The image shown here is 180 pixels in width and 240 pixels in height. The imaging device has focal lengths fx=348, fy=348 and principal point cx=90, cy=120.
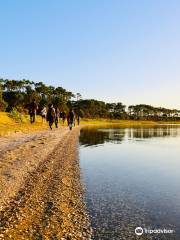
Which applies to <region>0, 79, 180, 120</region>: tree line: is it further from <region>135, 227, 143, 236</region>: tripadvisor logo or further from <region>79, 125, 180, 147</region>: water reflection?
<region>135, 227, 143, 236</region>: tripadvisor logo

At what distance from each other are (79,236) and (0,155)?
11.2 m

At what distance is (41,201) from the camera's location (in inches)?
409

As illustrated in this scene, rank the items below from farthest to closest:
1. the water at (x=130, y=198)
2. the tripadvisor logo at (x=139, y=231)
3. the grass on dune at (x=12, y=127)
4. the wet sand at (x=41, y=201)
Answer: the grass on dune at (x=12, y=127) < the water at (x=130, y=198) < the tripadvisor logo at (x=139, y=231) < the wet sand at (x=41, y=201)

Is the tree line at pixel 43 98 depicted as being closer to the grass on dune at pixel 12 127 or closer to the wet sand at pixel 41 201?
the grass on dune at pixel 12 127

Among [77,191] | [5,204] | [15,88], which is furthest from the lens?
[15,88]

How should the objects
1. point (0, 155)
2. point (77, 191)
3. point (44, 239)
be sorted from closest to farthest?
1. point (44, 239)
2. point (77, 191)
3. point (0, 155)

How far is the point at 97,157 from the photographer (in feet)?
73.9

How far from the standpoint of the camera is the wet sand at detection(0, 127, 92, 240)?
318 inches

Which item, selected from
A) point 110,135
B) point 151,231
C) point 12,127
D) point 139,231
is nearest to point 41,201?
point 139,231

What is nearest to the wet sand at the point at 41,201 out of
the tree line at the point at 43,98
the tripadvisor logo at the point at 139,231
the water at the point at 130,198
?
the water at the point at 130,198

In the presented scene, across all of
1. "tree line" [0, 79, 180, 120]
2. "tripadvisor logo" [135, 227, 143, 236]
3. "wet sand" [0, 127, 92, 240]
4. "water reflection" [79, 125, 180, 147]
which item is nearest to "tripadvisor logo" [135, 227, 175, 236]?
"tripadvisor logo" [135, 227, 143, 236]

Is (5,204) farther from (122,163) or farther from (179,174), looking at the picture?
(122,163)

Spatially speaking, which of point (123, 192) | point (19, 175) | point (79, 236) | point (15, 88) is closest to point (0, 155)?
point (19, 175)

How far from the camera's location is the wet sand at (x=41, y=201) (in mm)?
8086
